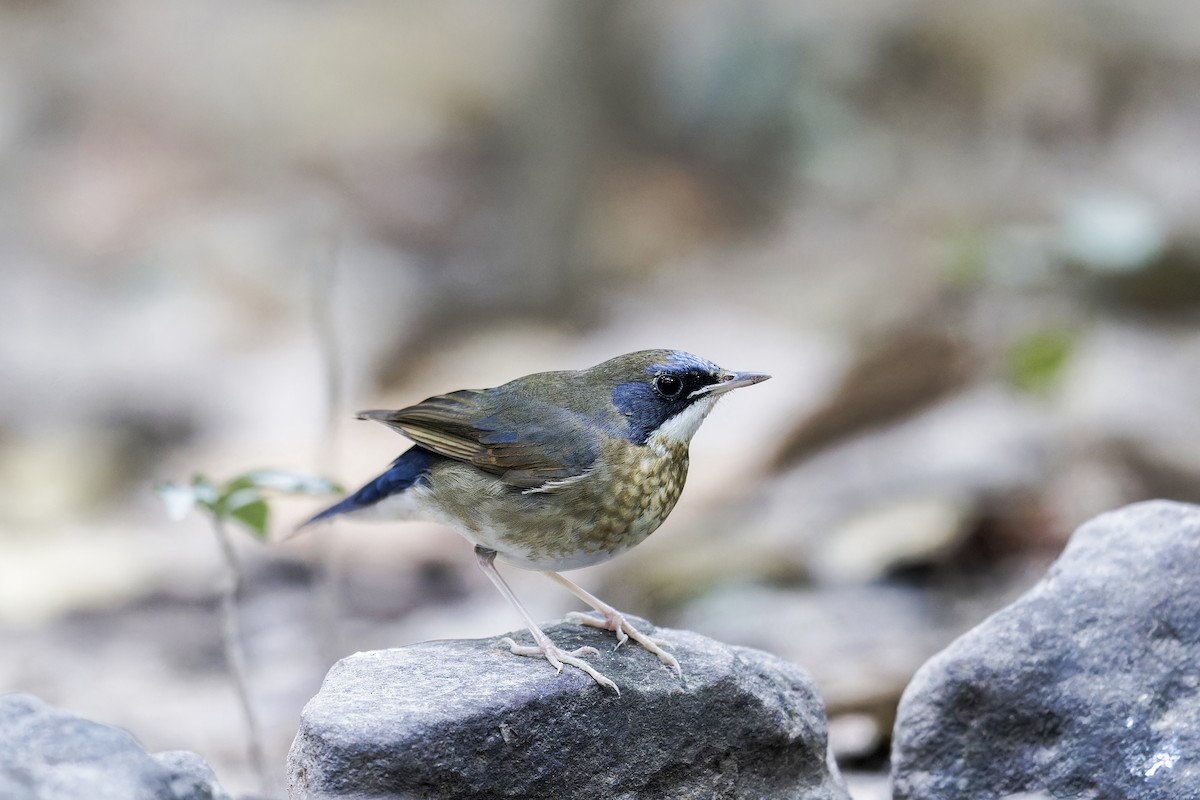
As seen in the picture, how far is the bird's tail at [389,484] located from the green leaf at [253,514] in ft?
0.73

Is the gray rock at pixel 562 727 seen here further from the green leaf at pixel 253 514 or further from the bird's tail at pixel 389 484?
the green leaf at pixel 253 514

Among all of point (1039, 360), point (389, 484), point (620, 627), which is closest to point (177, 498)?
point (389, 484)

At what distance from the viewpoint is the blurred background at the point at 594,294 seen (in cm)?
766

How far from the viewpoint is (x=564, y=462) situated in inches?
177

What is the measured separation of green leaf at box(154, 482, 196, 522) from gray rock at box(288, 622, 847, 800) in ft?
2.44

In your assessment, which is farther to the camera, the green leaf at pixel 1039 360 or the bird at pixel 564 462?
the green leaf at pixel 1039 360

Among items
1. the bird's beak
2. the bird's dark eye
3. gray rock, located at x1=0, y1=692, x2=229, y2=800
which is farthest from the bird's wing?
gray rock, located at x1=0, y1=692, x2=229, y2=800

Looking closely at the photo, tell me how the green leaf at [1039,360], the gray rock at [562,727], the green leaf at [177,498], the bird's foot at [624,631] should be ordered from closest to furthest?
the gray rock at [562,727] < the bird's foot at [624,631] < the green leaf at [177,498] < the green leaf at [1039,360]

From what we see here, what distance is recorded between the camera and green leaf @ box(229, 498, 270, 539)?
15.5 ft

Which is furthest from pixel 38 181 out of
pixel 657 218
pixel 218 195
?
pixel 657 218

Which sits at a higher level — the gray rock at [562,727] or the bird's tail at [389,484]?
the bird's tail at [389,484]

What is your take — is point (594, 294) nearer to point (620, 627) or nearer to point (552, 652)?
point (620, 627)

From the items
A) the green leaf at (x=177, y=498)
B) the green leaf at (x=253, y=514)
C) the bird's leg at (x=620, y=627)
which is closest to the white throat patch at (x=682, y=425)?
the bird's leg at (x=620, y=627)

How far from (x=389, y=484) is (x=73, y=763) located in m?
1.84
